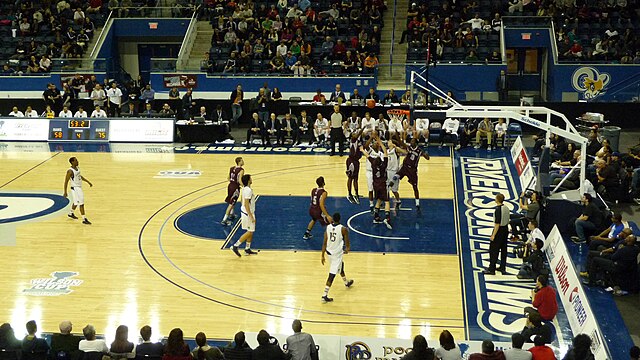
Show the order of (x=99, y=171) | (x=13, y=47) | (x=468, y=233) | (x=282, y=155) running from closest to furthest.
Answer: (x=468, y=233) → (x=99, y=171) → (x=282, y=155) → (x=13, y=47)

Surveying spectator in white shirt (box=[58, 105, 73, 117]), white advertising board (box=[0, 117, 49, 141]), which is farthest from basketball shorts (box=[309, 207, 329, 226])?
white advertising board (box=[0, 117, 49, 141])

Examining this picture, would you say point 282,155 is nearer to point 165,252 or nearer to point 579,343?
point 165,252

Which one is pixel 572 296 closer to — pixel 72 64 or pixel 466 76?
pixel 466 76

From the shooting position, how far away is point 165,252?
18219mm

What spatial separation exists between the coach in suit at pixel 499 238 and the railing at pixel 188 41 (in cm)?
2105

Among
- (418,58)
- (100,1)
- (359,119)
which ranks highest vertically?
(100,1)

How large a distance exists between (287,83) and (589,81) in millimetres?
11741

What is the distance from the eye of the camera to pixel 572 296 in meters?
14.0

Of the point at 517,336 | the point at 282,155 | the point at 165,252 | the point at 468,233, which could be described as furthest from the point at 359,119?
the point at 517,336

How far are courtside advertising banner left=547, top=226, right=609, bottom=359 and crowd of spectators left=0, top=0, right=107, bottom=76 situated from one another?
84.4 feet

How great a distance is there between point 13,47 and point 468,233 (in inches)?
1016

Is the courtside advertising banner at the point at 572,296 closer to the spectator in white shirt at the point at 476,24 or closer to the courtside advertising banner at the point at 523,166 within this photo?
the courtside advertising banner at the point at 523,166

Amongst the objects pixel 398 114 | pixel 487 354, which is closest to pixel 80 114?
pixel 398 114

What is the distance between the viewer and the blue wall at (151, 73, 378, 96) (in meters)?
33.1
